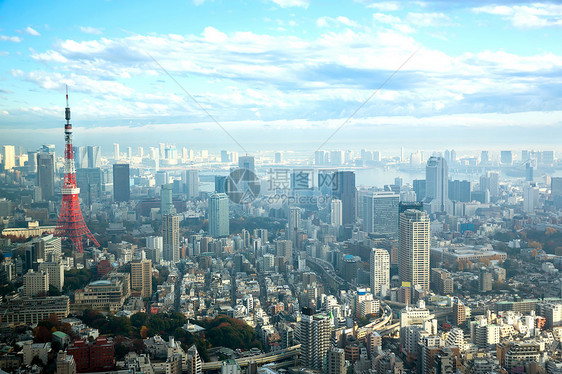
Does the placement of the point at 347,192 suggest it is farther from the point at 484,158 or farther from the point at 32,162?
the point at 32,162

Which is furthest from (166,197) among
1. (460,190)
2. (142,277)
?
(460,190)

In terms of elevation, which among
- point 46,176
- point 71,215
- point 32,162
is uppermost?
point 32,162

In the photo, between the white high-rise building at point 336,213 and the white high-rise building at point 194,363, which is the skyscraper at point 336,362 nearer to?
the white high-rise building at point 194,363

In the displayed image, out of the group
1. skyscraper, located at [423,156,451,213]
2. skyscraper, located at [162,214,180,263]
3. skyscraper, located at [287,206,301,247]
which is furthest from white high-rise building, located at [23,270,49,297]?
skyscraper, located at [423,156,451,213]

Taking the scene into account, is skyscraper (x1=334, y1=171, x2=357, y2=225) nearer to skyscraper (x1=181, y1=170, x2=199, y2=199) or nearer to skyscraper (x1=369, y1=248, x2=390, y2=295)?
skyscraper (x1=181, y1=170, x2=199, y2=199)

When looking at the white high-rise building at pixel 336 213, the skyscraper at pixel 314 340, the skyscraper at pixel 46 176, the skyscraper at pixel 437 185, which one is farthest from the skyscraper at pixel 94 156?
the skyscraper at pixel 437 185
